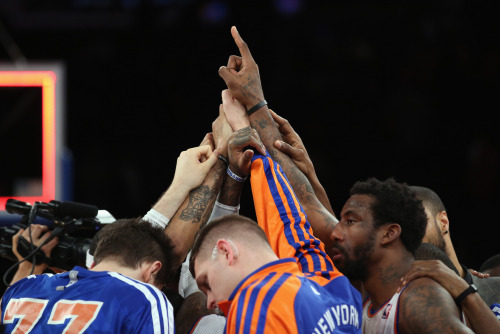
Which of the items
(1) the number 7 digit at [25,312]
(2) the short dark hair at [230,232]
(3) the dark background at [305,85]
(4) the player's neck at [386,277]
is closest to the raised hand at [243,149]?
(2) the short dark hair at [230,232]

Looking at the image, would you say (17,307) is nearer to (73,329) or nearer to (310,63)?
(73,329)

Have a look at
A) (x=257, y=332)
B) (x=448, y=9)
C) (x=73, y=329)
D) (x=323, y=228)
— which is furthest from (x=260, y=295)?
(x=448, y=9)

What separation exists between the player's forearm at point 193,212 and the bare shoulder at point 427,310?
3.18 feet

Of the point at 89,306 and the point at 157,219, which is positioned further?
the point at 157,219

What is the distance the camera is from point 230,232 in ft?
8.00

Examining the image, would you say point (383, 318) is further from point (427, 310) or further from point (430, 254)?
point (430, 254)

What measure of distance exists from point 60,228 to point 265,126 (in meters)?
1.17

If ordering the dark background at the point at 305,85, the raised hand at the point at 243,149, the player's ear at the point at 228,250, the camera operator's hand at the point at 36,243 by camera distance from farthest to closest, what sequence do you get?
the dark background at the point at 305,85 → the camera operator's hand at the point at 36,243 → the raised hand at the point at 243,149 → the player's ear at the point at 228,250

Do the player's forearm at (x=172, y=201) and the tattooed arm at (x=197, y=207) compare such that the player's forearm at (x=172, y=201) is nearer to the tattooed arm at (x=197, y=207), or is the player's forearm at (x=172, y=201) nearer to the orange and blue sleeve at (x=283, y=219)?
the tattooed arm at (x=197, y=207)

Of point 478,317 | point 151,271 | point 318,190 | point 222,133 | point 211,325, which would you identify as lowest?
point 211,325

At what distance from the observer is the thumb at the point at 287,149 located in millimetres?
3158

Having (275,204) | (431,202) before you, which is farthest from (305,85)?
(275,204)

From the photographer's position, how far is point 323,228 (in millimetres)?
3105

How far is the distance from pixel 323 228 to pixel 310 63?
3.49 meters
